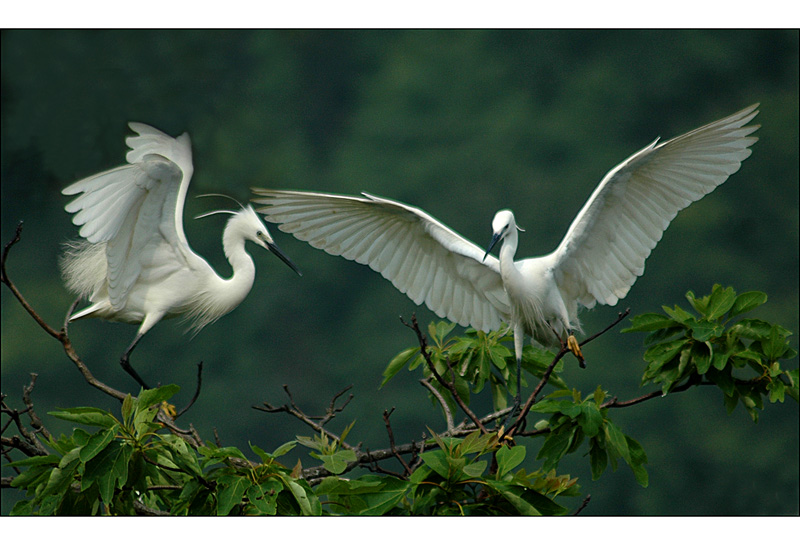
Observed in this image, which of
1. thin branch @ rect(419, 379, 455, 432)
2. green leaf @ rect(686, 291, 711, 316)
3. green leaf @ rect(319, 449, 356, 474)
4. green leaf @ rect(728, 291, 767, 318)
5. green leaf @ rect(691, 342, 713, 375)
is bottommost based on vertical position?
thin branch @ rect(419, 379, 455, 432)

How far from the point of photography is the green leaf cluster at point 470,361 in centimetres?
182

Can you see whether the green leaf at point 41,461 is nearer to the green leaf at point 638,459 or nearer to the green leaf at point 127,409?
the green leaf at point 127,409

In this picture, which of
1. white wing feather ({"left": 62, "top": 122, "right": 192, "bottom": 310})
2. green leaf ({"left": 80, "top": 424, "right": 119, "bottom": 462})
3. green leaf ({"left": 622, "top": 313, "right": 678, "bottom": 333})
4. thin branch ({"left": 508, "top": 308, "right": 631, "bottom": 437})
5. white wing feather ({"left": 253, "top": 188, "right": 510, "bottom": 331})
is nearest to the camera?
green leaf ({"left": 80, "top": 424, "right": 119, "bottom": 462})

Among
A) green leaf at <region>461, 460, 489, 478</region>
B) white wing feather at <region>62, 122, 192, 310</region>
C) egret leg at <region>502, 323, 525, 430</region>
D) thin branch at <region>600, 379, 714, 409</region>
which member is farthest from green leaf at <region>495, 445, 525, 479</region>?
white wing feather at <region>62, 122, 192, 310</region>

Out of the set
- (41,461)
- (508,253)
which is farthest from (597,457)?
(41,461)

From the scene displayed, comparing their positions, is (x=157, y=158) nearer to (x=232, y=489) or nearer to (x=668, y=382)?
(x=232, y=489)

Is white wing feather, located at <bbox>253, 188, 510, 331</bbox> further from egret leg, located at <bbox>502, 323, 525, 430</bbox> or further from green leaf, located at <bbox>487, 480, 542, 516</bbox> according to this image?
green leaf, located at <bbox>487, 480, 542, 516</bbox>

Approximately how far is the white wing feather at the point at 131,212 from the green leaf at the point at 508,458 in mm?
1009

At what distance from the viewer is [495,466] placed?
148 cm

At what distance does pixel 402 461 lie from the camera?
134cm

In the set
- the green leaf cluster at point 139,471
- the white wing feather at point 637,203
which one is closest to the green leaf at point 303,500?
the green leaf cluster at point 139,471

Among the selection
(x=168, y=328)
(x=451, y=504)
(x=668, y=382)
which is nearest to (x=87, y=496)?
(x=451, y=504)

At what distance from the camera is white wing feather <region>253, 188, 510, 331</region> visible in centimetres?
200

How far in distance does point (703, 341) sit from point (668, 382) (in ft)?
0.34
